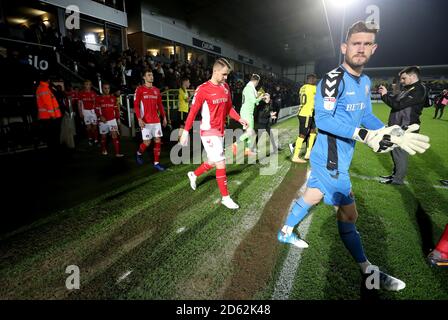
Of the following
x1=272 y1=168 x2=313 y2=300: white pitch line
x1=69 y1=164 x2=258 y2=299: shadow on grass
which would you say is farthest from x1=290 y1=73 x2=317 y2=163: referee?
x1=272 y1=168 x2=313 y2=300: white pitch line

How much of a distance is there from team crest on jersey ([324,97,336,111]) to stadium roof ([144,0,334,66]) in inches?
787

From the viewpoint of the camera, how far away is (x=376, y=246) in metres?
2.99

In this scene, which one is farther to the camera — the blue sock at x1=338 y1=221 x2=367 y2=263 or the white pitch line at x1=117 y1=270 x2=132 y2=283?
the white pitch line at x1=117 y1=270 x2=132 y2=283

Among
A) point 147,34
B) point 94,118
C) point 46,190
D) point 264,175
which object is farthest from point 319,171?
point 147,34

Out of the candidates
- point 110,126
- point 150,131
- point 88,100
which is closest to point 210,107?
point 150,131

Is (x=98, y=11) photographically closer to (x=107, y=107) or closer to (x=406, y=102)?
(x=107, y=107)

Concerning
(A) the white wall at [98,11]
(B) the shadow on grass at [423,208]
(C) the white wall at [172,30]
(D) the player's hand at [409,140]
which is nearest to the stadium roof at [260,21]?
(C) the white wall at [172,30]

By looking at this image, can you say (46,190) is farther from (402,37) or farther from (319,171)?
(402,37)

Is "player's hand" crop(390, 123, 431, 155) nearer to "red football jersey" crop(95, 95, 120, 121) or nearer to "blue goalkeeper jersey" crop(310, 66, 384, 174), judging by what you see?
"blue goalkeeper jersey" crop(310, 66, 384, 174)

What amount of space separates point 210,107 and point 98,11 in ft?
54.1

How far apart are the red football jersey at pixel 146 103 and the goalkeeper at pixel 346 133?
463cm

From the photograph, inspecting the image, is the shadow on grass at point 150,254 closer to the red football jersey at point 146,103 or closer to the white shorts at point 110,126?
the red football jersey at point 146,103

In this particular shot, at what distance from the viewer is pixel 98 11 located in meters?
15.6

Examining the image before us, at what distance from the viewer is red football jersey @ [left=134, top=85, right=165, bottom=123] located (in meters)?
5.92
